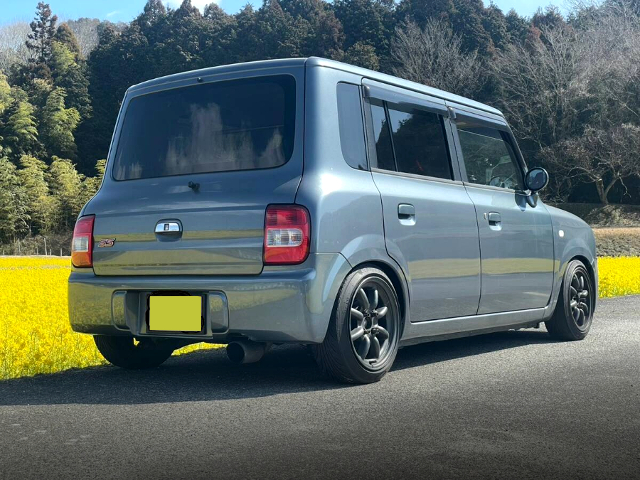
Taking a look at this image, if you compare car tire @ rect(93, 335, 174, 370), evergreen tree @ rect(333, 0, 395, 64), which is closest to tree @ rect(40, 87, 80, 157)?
evergreen tree @ rect(333, 0, 395, 64)

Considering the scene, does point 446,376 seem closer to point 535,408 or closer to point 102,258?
point 535,408

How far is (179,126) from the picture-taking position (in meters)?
5.21

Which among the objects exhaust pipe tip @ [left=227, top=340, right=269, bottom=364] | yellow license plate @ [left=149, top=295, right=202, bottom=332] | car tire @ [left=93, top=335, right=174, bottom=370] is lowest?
car tire @ [left=93, top=335, right=174, bottom=370]

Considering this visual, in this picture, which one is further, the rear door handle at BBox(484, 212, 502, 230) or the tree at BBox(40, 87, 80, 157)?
the tree at BBox(40, 87, 80, 157)

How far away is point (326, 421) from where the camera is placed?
4.07 m

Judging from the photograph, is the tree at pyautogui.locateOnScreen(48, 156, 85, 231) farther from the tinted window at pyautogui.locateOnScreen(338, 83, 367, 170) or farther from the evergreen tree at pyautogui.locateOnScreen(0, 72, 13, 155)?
the tinted window at pyautogui.locateOnScreen(338, 83, 367, 170)

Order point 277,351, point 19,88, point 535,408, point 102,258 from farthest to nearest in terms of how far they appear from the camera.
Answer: point 19,88, point 277,351, point 102,258, point 535,408

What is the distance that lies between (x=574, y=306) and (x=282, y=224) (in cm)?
381

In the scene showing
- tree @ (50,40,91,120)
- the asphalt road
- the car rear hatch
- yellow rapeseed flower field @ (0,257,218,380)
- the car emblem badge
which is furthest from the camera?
tree @ (50,40,91,120)

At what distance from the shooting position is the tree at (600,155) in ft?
157

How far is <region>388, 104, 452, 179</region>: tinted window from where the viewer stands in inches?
218

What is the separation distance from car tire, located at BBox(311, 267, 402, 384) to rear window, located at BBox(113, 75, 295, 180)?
922 mm

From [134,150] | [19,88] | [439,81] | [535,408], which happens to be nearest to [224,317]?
[134,150]

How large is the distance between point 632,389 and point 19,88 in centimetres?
8984
